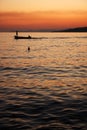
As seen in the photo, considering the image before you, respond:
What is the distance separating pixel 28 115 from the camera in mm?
12477

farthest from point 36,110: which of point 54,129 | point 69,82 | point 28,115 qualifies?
point 69,82

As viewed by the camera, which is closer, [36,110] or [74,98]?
[36,110]

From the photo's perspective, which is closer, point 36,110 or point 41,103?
point 36,110

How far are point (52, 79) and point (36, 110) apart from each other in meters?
A: 10.0

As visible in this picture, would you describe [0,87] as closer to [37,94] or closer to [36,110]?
[37,94]

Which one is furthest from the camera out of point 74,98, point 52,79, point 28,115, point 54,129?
point 52,79

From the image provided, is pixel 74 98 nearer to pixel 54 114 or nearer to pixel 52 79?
pixel 54 114

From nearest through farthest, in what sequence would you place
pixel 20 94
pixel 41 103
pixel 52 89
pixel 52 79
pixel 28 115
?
1. pixel 28 115
2. pixel 41 103
3. pixel 20 94
4. pixel 52 89
5. pixel 52 79

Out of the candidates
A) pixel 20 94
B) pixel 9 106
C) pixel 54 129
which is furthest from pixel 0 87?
pixel 54 129

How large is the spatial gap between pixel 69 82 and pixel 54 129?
11.2 metres

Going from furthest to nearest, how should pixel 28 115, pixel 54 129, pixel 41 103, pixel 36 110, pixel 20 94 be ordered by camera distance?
pixel 20 94 < pixel 41 103 < pixel 36 110 < pixel 28 115 < pixel 54 129

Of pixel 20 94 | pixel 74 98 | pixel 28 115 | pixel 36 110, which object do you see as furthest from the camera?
pixel 20 94

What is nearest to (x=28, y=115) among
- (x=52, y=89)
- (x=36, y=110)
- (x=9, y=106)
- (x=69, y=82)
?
(x=36, y=110)

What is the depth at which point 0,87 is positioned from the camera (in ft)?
64.0
